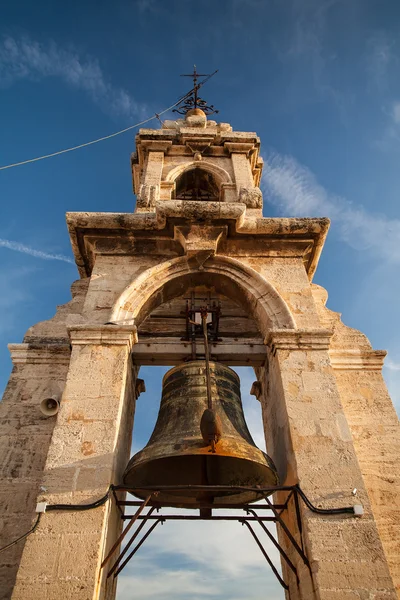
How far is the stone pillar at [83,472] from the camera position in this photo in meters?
3.05

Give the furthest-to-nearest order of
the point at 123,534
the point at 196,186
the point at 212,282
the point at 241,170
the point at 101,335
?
the point at 196,186
the point at 241,170
the point at 212,282
the point at 101,335
the point at 123,534

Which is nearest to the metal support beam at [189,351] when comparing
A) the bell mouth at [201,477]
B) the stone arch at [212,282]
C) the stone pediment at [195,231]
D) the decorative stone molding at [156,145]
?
the stone arch at [212,282]

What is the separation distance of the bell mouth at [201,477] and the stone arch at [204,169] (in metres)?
5.05

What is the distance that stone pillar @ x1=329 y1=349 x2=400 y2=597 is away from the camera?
154 inches

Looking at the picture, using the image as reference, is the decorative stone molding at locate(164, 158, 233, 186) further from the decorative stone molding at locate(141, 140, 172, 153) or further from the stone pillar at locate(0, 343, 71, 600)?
the stone pillar at locate(0, 343, 71, 600)

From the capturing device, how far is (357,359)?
5.07 meters

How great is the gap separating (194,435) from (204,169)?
5741mm

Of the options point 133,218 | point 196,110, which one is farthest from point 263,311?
point 196,110

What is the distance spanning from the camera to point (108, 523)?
3.46 meters

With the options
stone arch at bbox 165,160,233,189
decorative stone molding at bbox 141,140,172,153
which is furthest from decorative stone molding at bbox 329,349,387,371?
decorative stone molding at bbox 141,140,172,153

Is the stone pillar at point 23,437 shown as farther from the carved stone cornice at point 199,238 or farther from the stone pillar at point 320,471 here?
the stone pillar at point 320,471

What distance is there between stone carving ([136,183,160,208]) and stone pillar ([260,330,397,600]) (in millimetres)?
3205

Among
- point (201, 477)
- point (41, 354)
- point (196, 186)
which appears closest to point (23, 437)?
point (41, 354)

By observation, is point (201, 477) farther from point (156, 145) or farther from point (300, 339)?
point (156, 145)
